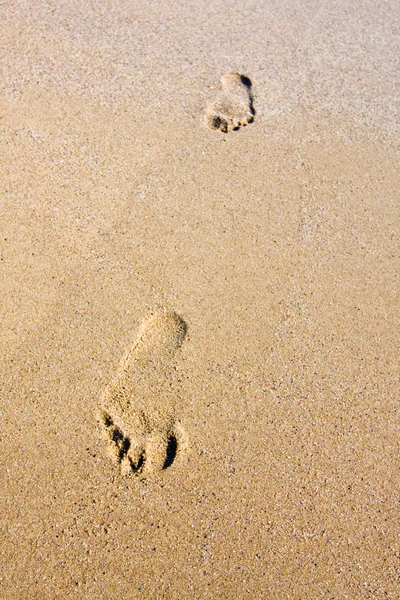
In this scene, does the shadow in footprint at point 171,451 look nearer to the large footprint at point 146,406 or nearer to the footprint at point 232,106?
the large footprint at point 146,406

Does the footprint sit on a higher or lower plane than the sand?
higher

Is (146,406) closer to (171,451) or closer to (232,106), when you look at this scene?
(171,451)

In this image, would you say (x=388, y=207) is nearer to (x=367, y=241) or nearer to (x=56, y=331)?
(x=367, y=241)

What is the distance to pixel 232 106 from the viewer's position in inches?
97.4

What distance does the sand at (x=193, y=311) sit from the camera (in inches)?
59.4

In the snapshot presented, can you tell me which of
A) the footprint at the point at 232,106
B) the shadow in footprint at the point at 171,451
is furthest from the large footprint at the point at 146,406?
the footprint at the point at 232,106

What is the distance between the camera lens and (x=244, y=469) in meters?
1.61

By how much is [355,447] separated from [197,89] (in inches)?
67.5

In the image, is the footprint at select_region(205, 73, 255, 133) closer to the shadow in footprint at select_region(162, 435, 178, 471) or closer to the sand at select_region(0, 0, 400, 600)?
the sand at select_region(0, 0, 400, 600)

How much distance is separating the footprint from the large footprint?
1.04 metres

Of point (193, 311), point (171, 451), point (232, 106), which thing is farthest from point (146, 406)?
point (232, 106)

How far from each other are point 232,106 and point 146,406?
1468mm

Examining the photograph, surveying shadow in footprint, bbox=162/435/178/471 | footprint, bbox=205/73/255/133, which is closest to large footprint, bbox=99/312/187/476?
shadow in footprint, bbox=162/435/178/471

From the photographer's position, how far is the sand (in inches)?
59.4
